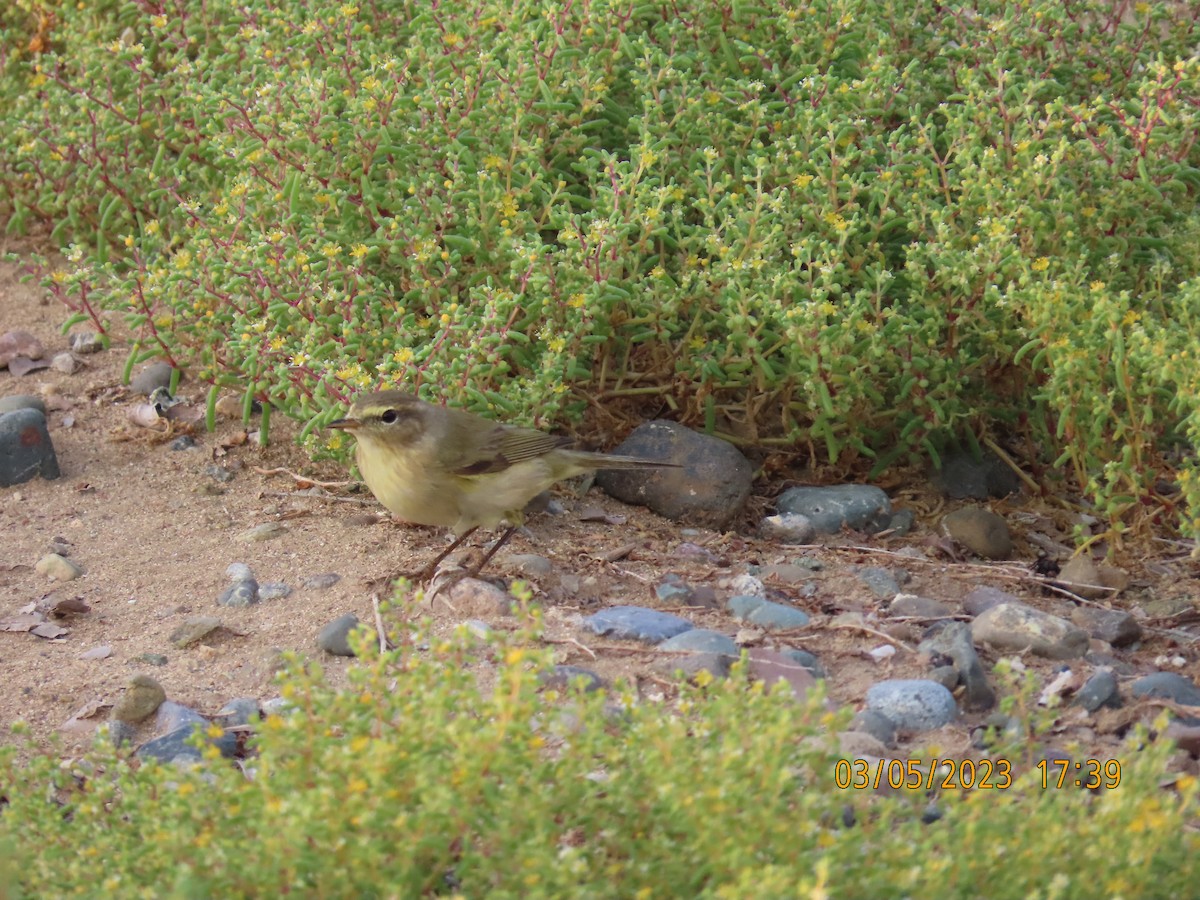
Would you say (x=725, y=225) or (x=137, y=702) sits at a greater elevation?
(x=725, y=225)

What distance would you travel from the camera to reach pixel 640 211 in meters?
5.37

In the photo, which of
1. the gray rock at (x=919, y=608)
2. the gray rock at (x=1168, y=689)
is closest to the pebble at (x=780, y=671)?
the gray rock at (x=919, y=608)

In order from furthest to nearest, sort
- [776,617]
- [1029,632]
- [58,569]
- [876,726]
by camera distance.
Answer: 1. [58,569]
2. [776,617]
3. [1029,632]
4. [876,726]

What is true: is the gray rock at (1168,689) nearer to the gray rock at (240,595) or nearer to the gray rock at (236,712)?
the gray rock at (236,712)

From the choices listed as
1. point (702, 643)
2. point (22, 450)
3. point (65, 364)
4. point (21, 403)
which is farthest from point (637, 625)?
point (65, 364)

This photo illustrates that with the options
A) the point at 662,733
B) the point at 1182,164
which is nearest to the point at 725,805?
the point at 662,733

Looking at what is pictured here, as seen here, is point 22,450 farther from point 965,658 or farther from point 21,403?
point 965,658

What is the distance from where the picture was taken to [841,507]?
574 centimetres

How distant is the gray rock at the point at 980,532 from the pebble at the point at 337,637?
243cm

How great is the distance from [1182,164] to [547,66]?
248 centimetres

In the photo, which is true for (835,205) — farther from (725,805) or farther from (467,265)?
(725,805)

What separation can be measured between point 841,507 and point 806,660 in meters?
1.44

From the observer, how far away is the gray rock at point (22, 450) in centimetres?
598

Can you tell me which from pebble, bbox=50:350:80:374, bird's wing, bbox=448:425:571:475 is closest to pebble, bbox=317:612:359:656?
bird's wing, bbox=448:425:571:475
